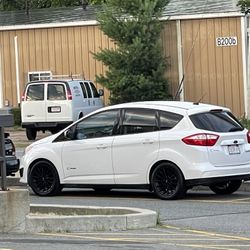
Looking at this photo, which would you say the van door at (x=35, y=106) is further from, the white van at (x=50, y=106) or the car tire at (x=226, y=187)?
the car tire at (x=226, y=187)

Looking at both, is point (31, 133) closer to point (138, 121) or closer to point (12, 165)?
point (12, 165)

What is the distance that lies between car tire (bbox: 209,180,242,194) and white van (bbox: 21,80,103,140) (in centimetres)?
1519

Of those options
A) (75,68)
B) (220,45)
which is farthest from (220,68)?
(75,68)

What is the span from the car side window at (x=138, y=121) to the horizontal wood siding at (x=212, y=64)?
20.8 m

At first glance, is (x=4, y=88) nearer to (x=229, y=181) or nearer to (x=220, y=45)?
(x=220, y=45)

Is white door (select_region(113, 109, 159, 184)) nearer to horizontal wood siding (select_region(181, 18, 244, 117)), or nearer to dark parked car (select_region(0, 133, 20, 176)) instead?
dark parked car (select_region(0, 133, 20, 176))

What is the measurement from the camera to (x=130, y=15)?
116ft

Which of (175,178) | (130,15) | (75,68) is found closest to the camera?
(175,178)

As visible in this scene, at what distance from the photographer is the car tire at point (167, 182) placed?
48.7 feet

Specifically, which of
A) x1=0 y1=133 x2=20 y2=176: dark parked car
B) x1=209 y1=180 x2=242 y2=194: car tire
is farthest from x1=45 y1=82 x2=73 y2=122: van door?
x1=209 y1=180 x2=242 y2=194: car tire

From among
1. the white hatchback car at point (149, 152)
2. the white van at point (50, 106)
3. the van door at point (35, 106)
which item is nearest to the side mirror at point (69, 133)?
A: the white hatchback car at point (149, 152)

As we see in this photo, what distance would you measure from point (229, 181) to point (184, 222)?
3.05 m

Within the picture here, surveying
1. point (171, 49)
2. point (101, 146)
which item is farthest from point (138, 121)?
point (171, 49)

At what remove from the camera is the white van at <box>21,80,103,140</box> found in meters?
31.1
